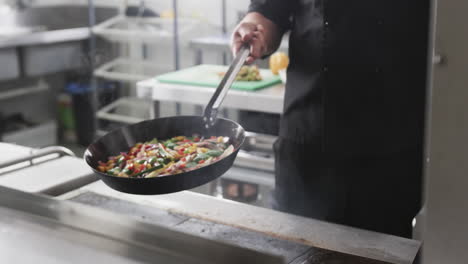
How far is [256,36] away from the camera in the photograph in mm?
1174

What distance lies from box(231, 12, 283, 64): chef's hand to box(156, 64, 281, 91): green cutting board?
0.78 meters

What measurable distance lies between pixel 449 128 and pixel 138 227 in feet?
1.56

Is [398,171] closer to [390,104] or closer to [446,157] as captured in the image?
[390,104]

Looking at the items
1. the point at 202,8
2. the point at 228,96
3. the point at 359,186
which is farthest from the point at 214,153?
the point at 202,8

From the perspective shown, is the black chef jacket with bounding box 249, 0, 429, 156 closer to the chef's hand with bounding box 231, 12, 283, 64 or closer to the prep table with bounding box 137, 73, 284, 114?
the chef's hand with bounding box 231, 12, 283, 64

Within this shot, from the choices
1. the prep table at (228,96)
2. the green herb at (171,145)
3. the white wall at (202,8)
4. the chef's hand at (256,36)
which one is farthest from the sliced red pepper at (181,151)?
the white wall at (202,8)

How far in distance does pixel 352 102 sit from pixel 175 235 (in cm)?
58

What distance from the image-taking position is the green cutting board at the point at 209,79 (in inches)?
82.8

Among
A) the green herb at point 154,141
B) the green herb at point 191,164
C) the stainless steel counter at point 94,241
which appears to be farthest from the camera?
the green herb at point 154,141

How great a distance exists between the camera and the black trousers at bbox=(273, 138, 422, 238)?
48.9 inches

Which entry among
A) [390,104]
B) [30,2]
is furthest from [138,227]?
[30,2]

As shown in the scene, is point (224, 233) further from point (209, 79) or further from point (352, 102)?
point (209, 79)

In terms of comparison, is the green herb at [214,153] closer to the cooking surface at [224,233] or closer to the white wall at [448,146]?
the cooking surface at [224,233]

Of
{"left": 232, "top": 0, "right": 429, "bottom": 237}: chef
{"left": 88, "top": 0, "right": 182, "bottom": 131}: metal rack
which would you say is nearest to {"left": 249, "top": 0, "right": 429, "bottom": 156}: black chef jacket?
{"left": 232, "top": 0, "right": 429, "bottom": 237}: chef
